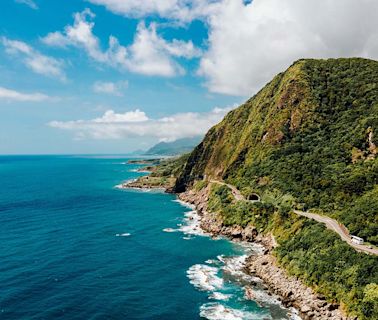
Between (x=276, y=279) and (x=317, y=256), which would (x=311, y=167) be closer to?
(x=317, y=256)

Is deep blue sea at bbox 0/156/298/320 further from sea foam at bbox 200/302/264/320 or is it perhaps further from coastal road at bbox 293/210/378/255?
coastal road at bbox 293/210/378/255

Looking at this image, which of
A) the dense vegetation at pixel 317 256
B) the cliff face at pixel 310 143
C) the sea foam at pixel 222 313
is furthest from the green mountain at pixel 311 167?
the sea foam at pixel 222 313

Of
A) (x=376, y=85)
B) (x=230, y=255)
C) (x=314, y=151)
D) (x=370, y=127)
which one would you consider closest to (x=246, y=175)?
(x=314, y=151)

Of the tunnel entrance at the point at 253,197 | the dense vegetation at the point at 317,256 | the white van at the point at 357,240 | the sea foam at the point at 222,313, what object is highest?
the tunnel entrance at the point at 253,197

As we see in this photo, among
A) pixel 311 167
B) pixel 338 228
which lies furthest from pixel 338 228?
pixel 311 167

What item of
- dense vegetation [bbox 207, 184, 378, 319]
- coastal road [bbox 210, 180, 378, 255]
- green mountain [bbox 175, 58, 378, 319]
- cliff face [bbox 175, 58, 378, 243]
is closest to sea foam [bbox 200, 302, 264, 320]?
dense vegetation [bbox 207, 184, 378, 319]

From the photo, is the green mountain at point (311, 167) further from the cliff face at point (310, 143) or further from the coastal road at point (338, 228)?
the coastal road at point (338, 228)
